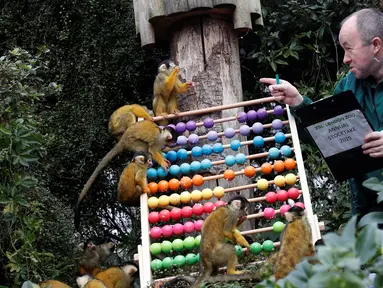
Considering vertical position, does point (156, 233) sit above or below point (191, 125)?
below

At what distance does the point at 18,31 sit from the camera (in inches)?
252

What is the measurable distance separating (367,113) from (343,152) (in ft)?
0.92

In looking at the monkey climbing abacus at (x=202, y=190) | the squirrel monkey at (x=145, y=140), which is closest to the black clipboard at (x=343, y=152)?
the monkey climbing abacus at (x=202, y=190)

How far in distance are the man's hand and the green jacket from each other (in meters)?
0.20

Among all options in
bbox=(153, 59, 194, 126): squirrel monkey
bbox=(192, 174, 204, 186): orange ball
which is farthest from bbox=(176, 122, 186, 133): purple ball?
bbox=(192, 174, 204, 186): orange ball

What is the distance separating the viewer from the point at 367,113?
329 centimetres

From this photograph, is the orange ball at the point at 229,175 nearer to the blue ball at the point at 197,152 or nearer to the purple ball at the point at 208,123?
the blue ball at the point at 197,152

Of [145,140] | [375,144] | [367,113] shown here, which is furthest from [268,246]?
[375,144]

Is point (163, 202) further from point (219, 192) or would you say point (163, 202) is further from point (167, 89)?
point (167, 89)

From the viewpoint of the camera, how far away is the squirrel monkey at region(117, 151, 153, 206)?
178 inches

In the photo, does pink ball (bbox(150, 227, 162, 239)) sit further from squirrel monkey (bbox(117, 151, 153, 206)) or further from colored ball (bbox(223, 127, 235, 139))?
colored ball (bbox(223, 127, 235, 139))

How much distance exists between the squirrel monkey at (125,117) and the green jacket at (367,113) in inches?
76.5

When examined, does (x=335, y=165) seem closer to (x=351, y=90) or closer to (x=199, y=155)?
(x=351, y=90)

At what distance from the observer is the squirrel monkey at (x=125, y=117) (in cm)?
500
